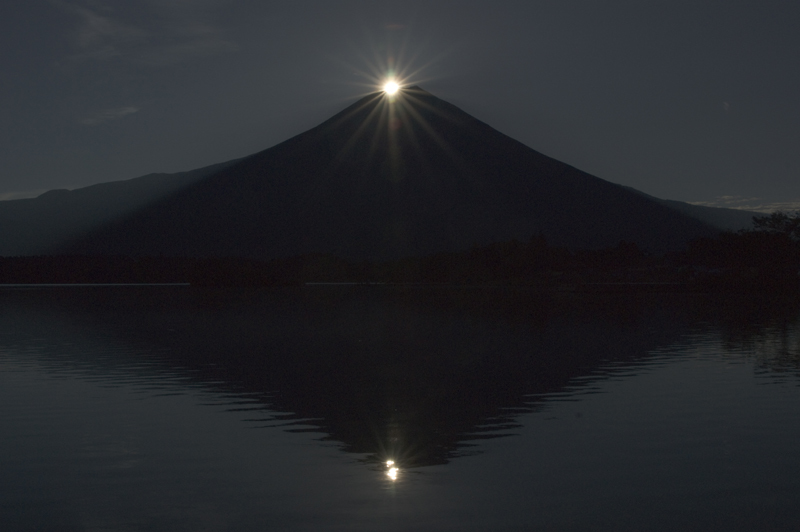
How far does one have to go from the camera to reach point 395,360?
25672 mm

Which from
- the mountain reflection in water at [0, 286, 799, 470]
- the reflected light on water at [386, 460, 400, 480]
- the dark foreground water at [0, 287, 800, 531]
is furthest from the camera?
the mountain reflection in water at [0, 286, 799, 470]

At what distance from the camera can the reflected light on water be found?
1052 cm

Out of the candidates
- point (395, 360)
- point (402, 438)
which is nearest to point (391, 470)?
point (402, 438)

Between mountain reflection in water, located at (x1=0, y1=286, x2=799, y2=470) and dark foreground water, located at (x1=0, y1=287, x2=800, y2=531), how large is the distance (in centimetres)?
12

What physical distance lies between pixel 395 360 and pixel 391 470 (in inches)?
584

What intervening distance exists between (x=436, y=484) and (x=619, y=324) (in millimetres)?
32558

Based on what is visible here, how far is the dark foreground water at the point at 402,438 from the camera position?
909cm

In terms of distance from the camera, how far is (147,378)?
20891 mm

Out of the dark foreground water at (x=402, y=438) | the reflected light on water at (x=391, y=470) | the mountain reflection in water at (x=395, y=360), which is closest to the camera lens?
the dark foreground water at (x=402, y=438)

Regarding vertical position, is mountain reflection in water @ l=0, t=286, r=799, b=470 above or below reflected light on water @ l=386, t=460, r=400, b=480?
above

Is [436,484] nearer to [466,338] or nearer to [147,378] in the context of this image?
[147,378]

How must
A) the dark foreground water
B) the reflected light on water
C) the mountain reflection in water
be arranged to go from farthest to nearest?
the mountain reflection in water → the reflected light on water → the dark foreground water

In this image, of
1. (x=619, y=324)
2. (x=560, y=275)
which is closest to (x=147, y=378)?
(x=619, y=324)

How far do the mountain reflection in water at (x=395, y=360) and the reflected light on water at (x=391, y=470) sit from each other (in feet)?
0.12
